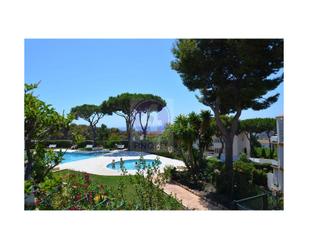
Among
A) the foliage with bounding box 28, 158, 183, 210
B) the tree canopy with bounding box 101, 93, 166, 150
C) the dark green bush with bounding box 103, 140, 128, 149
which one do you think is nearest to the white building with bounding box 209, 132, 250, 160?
the tree canopy with bounding box 101, 93, 166, 150

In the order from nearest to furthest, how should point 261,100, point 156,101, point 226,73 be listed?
point 226,73
point 261,100
point 156,101

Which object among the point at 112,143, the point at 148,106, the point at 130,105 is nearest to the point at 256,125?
the point at 148,106

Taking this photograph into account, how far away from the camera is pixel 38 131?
3.54 m

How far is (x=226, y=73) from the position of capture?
646cm

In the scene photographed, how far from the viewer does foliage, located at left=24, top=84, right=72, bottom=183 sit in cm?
336

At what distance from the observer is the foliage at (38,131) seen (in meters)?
3.36

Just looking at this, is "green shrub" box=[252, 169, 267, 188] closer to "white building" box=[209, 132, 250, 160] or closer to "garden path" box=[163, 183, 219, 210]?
"garden path" box=[163, 183, 219, 210]

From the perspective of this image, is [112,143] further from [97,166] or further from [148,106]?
[97,166]

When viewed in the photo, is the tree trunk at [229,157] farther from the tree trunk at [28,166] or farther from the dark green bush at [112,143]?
the dark green bush at [112,143]

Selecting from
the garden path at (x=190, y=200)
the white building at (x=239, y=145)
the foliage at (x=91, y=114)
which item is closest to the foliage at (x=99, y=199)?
the garden path at (x=190, y=200)
